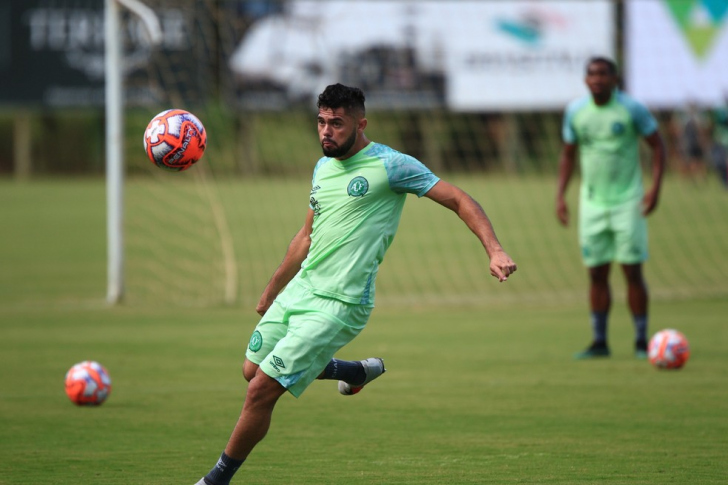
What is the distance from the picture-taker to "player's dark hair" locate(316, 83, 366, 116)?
5.74 metres

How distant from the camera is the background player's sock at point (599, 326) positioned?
33.0ft

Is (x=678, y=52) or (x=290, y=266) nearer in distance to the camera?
(x=290, y=266)

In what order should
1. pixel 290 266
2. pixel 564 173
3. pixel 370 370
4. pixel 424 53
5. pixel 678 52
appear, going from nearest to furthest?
pixel 290 266, pixel 370 370, pixel 564 173, pixel 678 52, pixel 424 53

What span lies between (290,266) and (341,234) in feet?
1.70

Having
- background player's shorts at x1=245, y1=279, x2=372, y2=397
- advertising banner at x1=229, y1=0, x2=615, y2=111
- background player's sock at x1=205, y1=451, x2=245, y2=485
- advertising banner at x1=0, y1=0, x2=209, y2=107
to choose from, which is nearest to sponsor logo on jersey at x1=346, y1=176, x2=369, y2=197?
background player's shorts at x1=245, y1=279, x2=372, y2=397

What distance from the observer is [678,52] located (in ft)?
52.2

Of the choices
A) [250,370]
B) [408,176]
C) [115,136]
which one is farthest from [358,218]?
[115,136]

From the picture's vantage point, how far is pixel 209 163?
24828 millimetres

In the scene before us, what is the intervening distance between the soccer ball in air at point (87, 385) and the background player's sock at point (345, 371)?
244 centimetres

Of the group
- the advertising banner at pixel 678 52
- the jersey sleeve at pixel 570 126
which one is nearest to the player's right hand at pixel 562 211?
the jersey sleeve at pixel 570 126

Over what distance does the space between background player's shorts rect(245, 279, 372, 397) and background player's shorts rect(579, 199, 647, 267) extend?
461 centimetres

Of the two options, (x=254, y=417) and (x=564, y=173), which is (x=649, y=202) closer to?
(x=564, y=173)

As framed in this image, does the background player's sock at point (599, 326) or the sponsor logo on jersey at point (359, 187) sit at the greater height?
the sponsor logo on jersey at point (359, 187)

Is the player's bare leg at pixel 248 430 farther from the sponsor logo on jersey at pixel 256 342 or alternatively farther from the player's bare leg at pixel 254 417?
the sponsor logo on jersey at pixel 256 342
